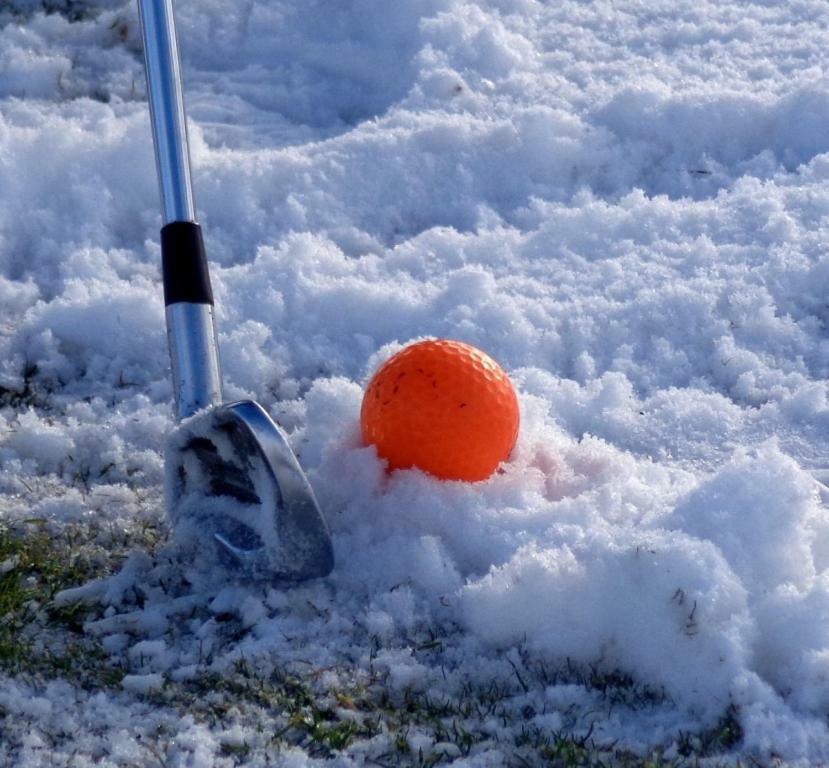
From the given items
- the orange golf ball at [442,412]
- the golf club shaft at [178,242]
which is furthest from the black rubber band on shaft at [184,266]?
the orange golf ball at [442,412]

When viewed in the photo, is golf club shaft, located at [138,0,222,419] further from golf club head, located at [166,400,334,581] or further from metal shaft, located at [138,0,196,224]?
golf club head, located at [166,400,334,581]

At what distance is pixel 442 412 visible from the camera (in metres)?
2.62

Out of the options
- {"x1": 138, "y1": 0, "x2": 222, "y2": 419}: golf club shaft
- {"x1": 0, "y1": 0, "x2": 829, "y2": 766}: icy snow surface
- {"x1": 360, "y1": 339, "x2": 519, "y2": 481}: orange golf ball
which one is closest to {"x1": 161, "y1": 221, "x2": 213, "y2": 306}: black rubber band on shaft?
{"x1": 138, "y1": 0, "x2": 222, "y2": 419}: golf club shaft

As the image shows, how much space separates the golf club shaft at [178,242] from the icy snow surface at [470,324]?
1.03 feet

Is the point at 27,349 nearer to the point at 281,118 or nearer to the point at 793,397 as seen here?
the point at 281,118

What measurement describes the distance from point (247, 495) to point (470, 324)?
1139 millimetres

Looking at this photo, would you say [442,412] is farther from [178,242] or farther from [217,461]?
[178,242]

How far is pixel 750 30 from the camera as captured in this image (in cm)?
520

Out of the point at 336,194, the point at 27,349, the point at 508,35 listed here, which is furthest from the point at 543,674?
the point at 508,35

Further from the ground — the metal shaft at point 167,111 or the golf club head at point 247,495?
the metal shaft at point 167,111

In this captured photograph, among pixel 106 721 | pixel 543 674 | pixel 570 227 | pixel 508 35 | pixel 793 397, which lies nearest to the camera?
pixel 106 721

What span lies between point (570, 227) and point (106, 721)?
2440 mm

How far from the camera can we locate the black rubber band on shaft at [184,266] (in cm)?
288

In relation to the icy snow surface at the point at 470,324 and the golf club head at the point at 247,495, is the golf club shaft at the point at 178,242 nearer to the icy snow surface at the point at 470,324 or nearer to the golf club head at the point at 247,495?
the golf club head at the point at 247,495
